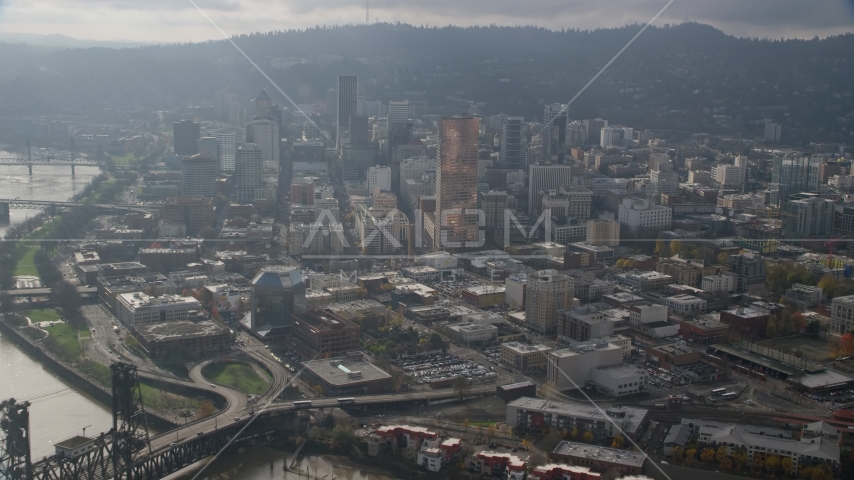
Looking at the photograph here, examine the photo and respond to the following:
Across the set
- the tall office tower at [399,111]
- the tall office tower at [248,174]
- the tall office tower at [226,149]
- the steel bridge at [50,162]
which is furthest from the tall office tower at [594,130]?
the steel bridge at [50,162]

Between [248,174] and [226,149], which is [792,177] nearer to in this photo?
[248,174]

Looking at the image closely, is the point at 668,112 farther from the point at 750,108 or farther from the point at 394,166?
the point at 394,166

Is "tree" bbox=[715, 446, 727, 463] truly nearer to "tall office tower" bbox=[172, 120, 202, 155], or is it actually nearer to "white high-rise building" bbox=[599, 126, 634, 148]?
"tall office tower" bbox=[172, 120, 202, 155]

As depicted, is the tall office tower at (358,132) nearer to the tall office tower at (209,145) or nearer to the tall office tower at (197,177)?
the tall office tower at (209,145)

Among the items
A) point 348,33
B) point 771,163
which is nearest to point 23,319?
point 771,163

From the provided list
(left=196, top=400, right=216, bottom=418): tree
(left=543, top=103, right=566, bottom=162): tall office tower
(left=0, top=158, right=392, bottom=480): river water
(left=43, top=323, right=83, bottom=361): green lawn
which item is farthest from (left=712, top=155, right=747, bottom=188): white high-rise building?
(left=0, top=158, right=392, bottom=480): river water

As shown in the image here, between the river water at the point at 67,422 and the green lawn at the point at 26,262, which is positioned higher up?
the green lawn at the point at 26,262

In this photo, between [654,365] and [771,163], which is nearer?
[654,365]

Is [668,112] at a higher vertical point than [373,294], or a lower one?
higher
